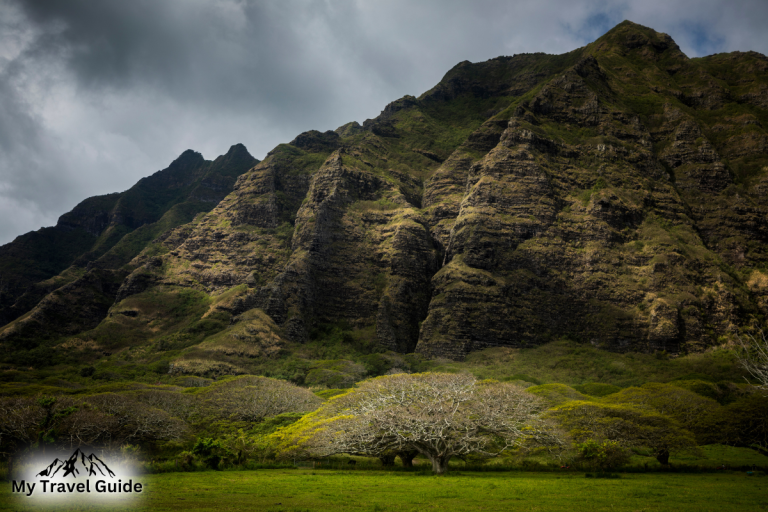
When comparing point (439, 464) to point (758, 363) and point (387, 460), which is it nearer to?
point (387, 460)

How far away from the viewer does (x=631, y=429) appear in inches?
1986

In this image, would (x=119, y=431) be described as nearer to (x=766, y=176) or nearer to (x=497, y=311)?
(x=497, y=311)

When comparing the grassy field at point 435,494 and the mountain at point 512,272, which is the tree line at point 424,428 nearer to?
the grassy field at point 435,494

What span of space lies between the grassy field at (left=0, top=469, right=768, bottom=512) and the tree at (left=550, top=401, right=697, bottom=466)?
28.9 feet

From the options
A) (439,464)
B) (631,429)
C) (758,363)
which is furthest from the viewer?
(631,429)

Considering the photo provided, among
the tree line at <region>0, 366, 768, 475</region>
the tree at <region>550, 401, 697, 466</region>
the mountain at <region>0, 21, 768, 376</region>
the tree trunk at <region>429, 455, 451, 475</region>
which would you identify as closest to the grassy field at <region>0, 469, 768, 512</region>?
the tree trunk at <region>429, 455, 451, 475</region>

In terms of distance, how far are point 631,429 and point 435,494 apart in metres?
31.2

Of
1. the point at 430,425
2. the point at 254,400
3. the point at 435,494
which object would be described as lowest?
the point at 435,494

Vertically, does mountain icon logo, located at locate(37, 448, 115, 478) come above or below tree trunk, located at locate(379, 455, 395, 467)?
above

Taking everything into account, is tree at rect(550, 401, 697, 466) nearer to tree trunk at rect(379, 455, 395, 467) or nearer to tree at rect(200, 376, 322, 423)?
tree trunk at rect(379, 455, 395, 467)

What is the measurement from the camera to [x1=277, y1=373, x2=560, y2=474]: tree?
4438 cm

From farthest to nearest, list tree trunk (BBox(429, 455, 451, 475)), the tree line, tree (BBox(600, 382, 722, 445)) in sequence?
tree (BBox(600, 382, 722, 445)) → the tree line → tree trunk (BBox(429, 455, 451, 475))

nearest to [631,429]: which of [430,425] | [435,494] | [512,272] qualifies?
[430,425]

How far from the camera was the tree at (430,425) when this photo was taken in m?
44.4
